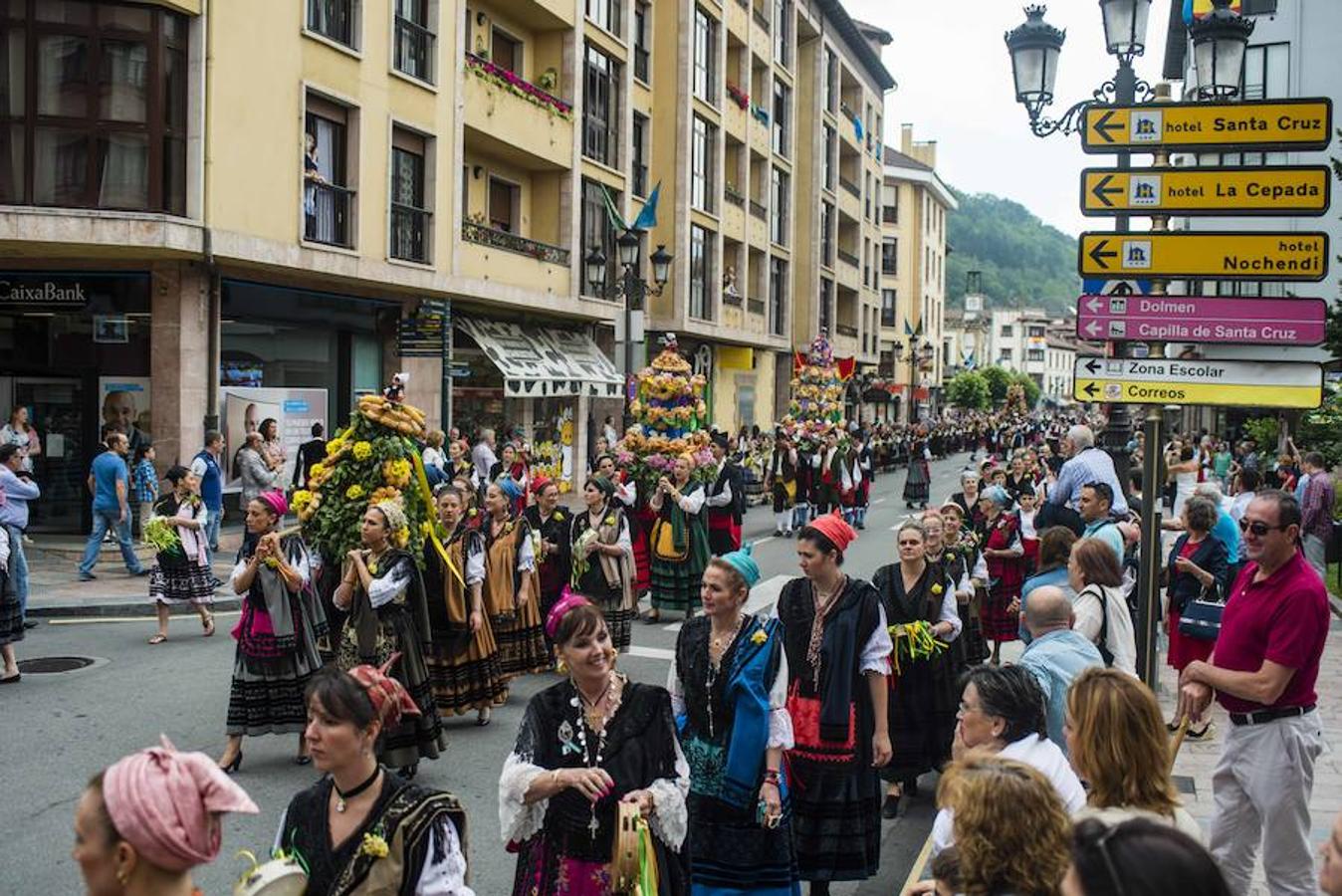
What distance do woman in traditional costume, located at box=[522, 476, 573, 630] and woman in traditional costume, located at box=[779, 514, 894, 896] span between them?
Answer: 5.58m

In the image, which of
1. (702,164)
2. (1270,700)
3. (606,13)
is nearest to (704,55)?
(702,164)

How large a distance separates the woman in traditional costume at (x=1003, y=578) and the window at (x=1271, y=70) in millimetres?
30738

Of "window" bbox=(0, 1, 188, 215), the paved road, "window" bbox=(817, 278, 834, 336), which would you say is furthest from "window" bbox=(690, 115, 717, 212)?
the paved road

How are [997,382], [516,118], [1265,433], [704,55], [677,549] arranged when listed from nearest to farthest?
[677,549] → [516,118] → [1265,433] → [704,55] → [997,382]

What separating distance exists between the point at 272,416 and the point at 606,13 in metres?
15.2

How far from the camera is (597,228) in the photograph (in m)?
30.4

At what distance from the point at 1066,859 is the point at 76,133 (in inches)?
684

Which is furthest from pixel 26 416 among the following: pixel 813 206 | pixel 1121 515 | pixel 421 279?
pixel 813 206

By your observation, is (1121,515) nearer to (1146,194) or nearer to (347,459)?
(1146,194)

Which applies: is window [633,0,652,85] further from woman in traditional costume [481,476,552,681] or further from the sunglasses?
the sunglasses

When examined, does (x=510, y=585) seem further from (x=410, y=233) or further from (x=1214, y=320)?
Result: (x=410, y=233)

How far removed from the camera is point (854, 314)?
57.8 meters

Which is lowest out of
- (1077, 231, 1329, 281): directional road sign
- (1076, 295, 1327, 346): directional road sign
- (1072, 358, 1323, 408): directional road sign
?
(1072, 358, 1323, 408): directional road sign

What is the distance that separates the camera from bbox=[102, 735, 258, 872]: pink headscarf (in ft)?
8.80
